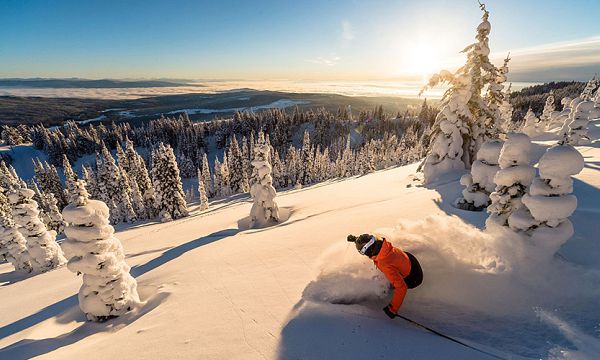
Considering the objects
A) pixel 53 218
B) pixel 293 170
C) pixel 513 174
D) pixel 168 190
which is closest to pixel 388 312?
pixel 513 174

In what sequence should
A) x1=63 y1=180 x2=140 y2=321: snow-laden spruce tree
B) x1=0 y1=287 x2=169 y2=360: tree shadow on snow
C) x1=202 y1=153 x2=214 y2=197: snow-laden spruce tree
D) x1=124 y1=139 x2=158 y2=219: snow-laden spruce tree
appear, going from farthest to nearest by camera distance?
1. x1=202 y1=153 x2=214 y2=197: snow-laden spruce tree
2. x1=124 y1=139 x2=158 y2=219: snow-laden spruce tree
3. x1=63 y1=180 x2=140 y2=321: snow-laden spruce tree
4. x1=0 y1=287 x2=169 y2=360: tree shadow on snow

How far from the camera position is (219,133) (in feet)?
458

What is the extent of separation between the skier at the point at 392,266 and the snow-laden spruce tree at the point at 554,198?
2.83 m

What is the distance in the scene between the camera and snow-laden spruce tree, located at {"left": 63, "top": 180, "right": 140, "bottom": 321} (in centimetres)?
702

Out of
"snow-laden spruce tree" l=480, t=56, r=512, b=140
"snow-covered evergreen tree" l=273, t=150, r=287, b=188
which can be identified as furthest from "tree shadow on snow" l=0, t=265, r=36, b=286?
"snow-covered evergreen tree" l=273, t=150, r=287, b=188

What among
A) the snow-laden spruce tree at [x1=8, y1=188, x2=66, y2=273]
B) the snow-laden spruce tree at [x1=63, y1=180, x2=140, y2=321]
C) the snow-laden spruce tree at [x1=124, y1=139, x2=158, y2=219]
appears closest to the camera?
the snow-laden spruce tree at [x1=63, y1=180, x2=140, y2=321]

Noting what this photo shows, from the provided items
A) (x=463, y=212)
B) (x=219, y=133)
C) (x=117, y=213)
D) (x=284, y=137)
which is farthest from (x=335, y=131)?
(x=463, y=212)

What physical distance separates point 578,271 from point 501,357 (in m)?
2.96

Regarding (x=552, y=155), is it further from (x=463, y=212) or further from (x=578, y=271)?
(x=463, y=212)

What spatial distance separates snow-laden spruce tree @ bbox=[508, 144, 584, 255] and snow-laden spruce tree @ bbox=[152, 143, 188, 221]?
4591 centimetres

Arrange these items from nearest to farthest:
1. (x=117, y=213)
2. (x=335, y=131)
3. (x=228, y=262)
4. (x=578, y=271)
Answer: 1. (x=578, y=271)
2. (x=228, y=262)
3. (x=117, y=213)
4. (x=335, y=131)

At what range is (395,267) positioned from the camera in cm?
465

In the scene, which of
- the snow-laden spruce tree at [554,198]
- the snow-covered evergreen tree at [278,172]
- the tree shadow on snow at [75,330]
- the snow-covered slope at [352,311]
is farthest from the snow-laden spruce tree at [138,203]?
the snow-laden spruce tree at [554,198]

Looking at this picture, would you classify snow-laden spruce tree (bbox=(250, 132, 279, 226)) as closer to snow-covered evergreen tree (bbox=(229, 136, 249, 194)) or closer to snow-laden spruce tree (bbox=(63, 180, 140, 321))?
snow-laden spruce tree (bbox=(63, 180, 140, 321))
